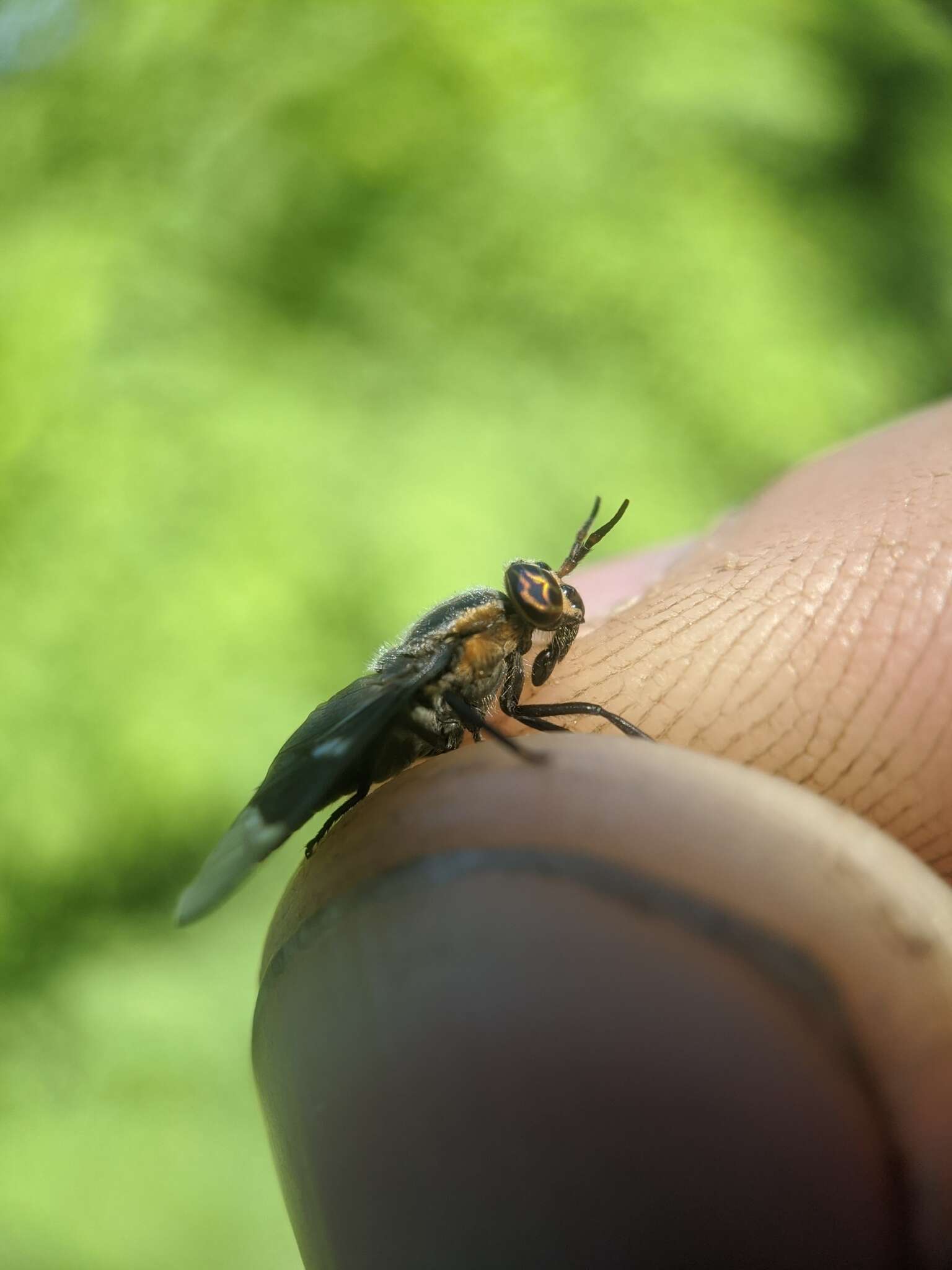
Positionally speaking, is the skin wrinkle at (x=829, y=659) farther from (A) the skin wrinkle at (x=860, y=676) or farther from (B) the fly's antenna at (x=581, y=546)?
(B) the fly's antenna at (x=581, y=546)

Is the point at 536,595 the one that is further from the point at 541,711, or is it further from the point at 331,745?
the point at 331,745

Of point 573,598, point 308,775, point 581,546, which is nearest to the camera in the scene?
point 308,775

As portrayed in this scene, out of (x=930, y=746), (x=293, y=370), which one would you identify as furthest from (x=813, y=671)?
(x=293, y=370)

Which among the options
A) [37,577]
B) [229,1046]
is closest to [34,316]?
[37,577]

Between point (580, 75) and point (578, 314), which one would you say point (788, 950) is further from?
point (580, 75)

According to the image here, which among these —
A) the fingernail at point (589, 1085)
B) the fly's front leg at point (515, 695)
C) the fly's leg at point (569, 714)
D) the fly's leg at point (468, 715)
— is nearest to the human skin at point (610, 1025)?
the fingernail at point (589, 1085)

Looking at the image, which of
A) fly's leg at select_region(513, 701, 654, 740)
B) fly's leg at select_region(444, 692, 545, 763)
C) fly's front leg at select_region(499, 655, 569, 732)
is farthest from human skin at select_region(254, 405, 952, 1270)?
fly's front leg at select_region(499, 655, 569, 732)
